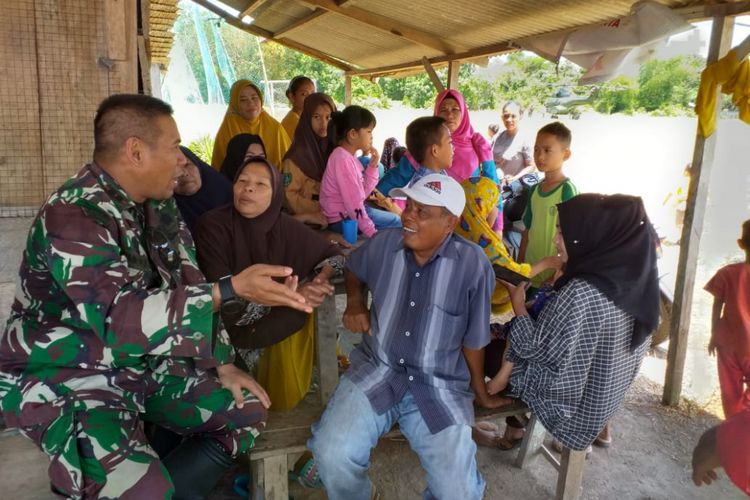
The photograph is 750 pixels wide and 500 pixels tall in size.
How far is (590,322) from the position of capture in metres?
2.14

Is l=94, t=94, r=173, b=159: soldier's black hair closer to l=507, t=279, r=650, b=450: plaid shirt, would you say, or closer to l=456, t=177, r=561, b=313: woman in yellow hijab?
l=507, t=279, r=650, b=450: plaid shirt

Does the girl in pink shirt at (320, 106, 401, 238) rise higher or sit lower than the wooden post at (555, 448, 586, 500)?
higher

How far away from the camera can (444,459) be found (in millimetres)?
2023

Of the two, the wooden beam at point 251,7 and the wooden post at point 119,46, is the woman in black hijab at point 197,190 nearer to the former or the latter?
the wooden post at point 119,46

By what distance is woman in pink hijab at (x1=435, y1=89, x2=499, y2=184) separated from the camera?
4.48 metres

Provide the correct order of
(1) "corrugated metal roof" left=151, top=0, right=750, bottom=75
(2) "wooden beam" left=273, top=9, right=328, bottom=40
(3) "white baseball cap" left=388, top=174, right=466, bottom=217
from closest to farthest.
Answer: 1. (3) "white baseball cap" left=388, top=174, right=466, bottom=217
2. (1) "corrugated metal roof" left=151, top=0, right=750, bottom=75
3. (2) "wooden beam" left=273, top=9, right=328, bottom=40

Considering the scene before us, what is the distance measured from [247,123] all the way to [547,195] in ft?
9.00

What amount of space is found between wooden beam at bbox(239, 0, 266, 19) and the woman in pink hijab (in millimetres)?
3947

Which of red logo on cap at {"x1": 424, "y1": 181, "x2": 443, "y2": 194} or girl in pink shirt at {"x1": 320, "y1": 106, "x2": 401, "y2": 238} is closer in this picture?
red logo on cap at {"x1": 424, "y1": 181, "x2": 443, "y2": 194}

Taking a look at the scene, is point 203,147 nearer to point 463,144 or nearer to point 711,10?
point 463,144

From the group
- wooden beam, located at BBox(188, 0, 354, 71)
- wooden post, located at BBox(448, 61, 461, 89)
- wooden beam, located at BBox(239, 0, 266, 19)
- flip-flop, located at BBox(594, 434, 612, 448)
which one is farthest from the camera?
wooden beam, located at BBox(188, 0, 354, 71)

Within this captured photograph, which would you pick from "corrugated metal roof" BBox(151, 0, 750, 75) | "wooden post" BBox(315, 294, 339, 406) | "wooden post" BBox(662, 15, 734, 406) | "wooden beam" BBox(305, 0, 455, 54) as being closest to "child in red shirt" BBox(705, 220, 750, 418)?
"wooden post" BBox(662, 15, 734, 406)

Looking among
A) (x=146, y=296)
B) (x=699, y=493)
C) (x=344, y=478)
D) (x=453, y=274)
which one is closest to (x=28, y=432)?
(x=146, y=296)

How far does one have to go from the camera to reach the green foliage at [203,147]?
15.2 meters
